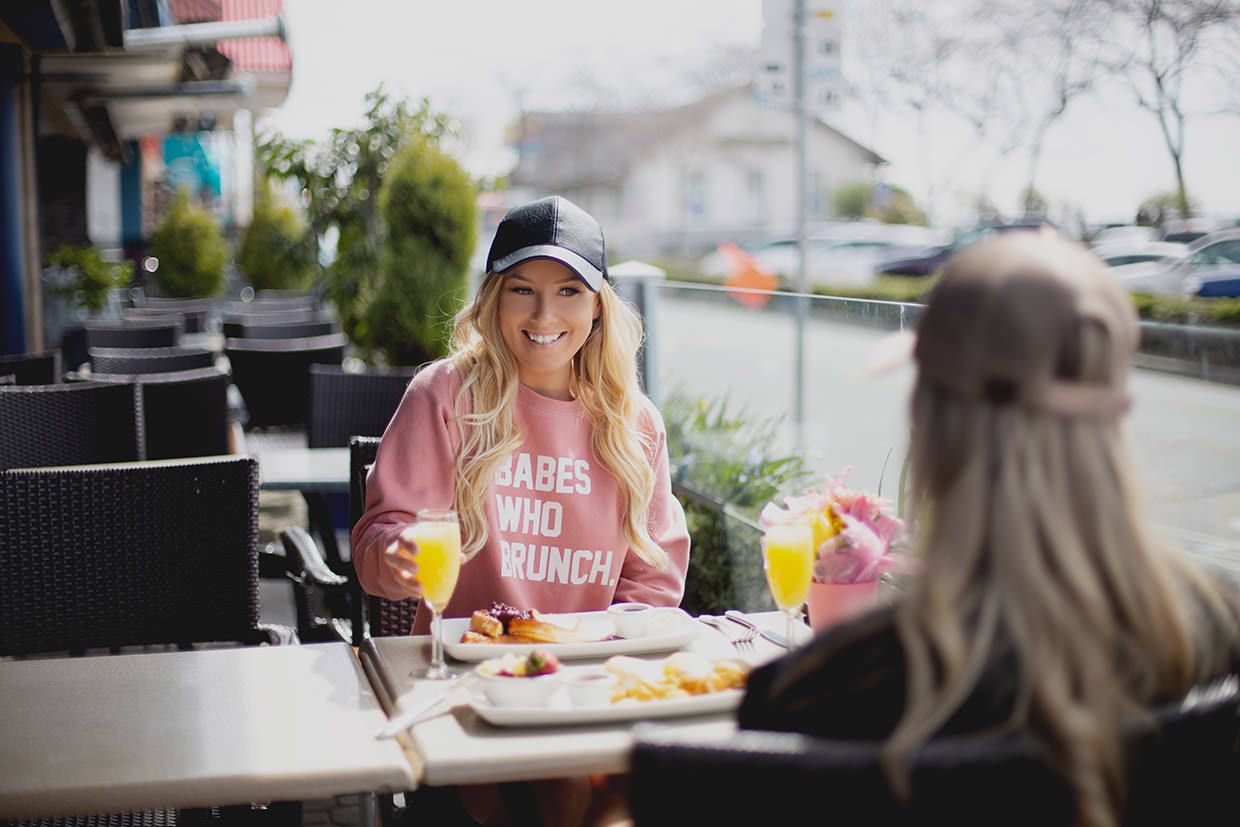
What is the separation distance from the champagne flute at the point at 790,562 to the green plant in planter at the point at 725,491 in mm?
1528

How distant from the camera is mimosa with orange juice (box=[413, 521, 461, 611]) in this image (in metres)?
1.95

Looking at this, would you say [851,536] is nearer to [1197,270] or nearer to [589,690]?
[589,690]

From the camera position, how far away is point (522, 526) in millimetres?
2451

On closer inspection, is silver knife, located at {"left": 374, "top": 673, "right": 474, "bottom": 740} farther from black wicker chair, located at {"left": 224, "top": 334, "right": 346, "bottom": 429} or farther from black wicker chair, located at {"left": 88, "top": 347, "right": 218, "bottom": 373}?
black wicker chair, located at {"left": 224, "top": 334, "right": 346, "bottom": 429}

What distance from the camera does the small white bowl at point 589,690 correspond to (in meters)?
1.65

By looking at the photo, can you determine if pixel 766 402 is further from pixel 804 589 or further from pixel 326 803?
pixel 804 589

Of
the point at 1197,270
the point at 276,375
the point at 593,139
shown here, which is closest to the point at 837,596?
the point at 276,375

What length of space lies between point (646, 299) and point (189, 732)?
3.08m

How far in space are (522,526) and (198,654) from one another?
70cm

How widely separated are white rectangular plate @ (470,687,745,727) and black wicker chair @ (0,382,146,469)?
2650 mm

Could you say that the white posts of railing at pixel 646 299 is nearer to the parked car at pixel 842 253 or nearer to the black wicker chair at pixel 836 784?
the black wicker chair at pixel 836 784

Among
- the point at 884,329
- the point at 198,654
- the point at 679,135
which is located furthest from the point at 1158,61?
the point at 679,135

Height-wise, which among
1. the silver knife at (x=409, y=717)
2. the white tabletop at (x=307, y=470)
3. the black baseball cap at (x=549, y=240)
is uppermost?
the black baseball cap at (x=549, y=240)

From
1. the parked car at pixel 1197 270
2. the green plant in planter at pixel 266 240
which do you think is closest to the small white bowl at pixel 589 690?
the parked car at pixel 1197 270
